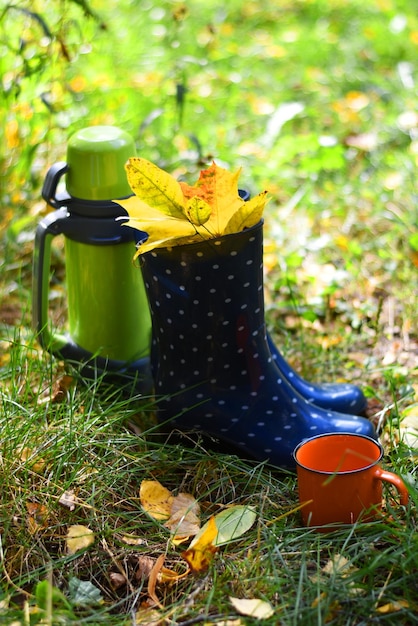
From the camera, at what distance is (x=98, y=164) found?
149 centimetres

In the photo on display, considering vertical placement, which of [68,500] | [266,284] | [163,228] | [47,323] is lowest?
[266,284]

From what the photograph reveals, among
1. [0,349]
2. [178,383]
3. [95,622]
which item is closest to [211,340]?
[178,383]

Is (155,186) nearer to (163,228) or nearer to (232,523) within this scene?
(163,228)

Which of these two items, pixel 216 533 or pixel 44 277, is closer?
pixel 216 533

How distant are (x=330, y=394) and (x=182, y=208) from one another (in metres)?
0.52

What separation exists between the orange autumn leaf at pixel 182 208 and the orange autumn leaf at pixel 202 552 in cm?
46

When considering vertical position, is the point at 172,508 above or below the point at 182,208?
below

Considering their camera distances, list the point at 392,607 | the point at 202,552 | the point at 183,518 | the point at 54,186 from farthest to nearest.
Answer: the point at 54,186 → the point at 183,518 → the point at 202,552 → the point at 392,607

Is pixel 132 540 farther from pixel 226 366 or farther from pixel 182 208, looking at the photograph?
pixel 182 208

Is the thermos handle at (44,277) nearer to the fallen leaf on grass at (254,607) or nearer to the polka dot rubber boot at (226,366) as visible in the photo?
the polka dot rubber boot at (226,366)

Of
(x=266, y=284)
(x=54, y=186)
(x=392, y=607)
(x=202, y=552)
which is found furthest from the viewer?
(x=266, y=284)

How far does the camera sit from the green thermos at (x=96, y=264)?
58.9 inches

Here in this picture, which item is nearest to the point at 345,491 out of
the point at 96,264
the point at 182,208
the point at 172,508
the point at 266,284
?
the point at 172,508

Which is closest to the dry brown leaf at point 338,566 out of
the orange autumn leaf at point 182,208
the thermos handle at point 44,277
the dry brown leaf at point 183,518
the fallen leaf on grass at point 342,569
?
the fallen leaf on grass at point 342,569
